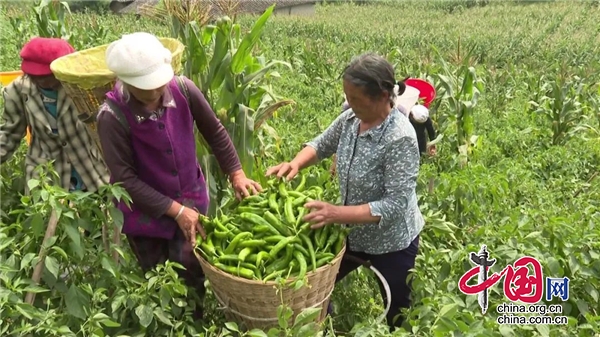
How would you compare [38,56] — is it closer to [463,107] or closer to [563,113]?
[463,107]

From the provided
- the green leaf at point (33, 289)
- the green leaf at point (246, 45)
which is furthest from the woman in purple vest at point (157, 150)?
the green leaf at point (246, 45)

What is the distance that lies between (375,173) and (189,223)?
0.90 metres

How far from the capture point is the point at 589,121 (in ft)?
19.1

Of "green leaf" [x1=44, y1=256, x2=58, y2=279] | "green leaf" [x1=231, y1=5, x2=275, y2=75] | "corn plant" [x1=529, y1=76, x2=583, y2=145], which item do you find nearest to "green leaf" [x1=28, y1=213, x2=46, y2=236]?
"green leaf" [x1=44, y1=256, x2=58, y2=279]

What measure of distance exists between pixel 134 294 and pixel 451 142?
3.75 meters

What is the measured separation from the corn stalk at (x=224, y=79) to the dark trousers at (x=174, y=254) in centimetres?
66

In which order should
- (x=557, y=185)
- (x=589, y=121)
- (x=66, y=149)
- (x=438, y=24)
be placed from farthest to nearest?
(x=438, y=24), (x=589, y=121), (x=557, y=185), (x=66, y=149)

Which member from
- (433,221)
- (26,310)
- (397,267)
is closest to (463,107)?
(433,221)

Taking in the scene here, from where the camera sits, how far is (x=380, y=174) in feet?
8.00

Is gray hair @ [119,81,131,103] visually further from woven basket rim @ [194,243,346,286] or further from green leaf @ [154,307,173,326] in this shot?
green leaf @ [154,307,173,326]

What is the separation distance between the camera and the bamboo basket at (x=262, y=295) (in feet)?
7.03

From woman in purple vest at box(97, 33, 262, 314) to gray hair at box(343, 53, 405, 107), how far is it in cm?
78

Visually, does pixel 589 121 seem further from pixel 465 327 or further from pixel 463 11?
pixel 463 11

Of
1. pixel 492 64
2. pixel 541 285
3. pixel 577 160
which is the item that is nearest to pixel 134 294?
pixel 541 285
